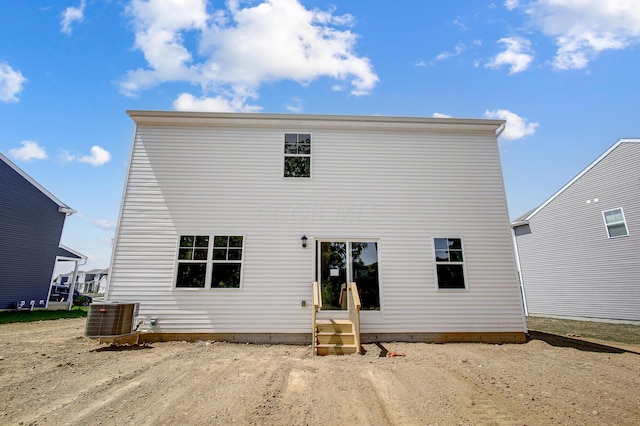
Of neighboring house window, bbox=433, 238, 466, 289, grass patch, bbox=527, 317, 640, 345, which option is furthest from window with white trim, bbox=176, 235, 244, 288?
grass patch, bbox=527, 317, 640, 345

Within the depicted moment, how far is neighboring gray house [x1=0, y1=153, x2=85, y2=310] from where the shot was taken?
44.7 ft

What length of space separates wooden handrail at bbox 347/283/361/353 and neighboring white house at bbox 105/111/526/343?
0.45m

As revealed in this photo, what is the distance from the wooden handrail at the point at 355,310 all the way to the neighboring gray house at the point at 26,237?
16704mm

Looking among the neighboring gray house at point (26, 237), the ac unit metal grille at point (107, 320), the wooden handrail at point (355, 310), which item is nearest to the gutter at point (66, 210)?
the neighboring gray house at point (26, 237)

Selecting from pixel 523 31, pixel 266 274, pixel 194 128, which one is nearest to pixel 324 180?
pixel 266 274

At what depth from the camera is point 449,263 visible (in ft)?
26.0

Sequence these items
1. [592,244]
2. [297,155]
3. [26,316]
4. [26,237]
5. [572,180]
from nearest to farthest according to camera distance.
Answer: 1. [297,155]
2. [26,316]
3. [592,244]
4. [572,180]
5. [26,237]

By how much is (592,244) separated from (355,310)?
13.2 metres

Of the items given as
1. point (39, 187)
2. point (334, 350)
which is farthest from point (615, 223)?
point (39, 187)

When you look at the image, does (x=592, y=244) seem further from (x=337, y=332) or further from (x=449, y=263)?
(x=337, y=332)

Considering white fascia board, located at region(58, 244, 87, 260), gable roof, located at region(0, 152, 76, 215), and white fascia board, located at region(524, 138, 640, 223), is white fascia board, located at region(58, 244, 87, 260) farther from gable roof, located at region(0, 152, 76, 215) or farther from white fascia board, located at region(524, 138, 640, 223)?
white fascia board, located at region(524, 138, 640, 223)

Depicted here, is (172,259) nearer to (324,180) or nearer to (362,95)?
(324,180)

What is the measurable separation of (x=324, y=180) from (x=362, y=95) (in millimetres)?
3188

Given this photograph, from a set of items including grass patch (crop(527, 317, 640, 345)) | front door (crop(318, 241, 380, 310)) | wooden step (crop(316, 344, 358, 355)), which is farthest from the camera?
grass patch (crop(527, 317, 640, 345))
